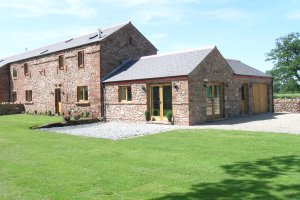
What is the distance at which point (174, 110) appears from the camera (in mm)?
20094

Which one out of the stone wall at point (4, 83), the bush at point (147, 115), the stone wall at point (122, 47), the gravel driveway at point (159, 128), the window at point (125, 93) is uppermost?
the stone wall at point (122, 47)

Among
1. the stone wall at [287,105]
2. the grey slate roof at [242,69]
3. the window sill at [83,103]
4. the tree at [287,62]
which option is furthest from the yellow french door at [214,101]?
the tree at [287,62]

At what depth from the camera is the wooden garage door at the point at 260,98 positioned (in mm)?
27275

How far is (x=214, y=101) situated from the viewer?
2186 cm

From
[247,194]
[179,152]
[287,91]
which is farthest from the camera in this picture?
[287,91]

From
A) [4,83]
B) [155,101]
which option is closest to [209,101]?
[155,101]

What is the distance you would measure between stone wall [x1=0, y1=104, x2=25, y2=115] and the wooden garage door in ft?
80.4

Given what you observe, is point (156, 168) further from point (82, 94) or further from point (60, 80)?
point (60, 80)

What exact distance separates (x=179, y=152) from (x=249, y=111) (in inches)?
672

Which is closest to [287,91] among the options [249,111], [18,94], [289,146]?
[249,111]

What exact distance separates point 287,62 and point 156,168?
72007mm

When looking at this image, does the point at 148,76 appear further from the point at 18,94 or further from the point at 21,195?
the point at 18,94

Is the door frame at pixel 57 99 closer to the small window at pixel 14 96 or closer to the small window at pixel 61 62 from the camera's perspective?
the small window at pixel 61 62

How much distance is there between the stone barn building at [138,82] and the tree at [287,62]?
1775 inches
